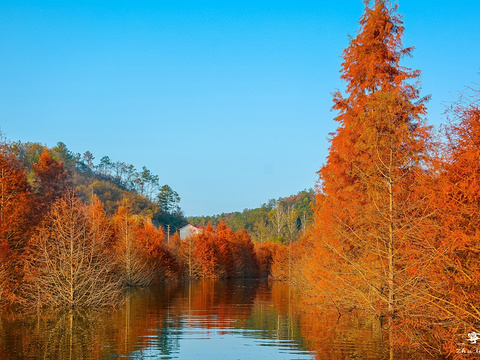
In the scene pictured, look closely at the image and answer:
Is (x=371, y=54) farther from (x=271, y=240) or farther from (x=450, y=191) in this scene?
(x=271, y=240)

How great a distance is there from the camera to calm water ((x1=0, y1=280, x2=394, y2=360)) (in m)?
13.0

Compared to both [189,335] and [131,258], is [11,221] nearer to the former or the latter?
[189,335]

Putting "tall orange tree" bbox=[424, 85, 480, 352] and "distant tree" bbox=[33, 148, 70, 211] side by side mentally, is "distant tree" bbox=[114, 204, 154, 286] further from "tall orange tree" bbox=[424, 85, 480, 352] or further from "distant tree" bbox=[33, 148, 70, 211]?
"tall orange tree" bbox=[424, 85, 480, 352]

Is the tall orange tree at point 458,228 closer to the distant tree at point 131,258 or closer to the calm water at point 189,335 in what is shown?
the calm water at point 189,335

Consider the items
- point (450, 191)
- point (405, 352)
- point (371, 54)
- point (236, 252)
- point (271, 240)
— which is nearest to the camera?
point (450, 191)

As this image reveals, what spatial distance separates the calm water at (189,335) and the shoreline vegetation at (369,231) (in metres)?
1.11

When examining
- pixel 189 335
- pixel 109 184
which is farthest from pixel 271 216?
pixel 189 335

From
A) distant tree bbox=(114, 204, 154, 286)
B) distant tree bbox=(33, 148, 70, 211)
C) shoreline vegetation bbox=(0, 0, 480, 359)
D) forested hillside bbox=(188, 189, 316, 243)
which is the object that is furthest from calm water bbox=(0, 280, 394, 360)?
forested hillside bbox=(188, 189, 316, 243)

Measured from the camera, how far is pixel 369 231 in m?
15.0

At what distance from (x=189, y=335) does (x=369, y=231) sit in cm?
692

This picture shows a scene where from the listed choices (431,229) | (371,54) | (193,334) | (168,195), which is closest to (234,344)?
(193,334)

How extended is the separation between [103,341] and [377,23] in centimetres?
1688

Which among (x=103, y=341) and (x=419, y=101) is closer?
(x=103, y=341)

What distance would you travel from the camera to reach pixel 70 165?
126 metres
